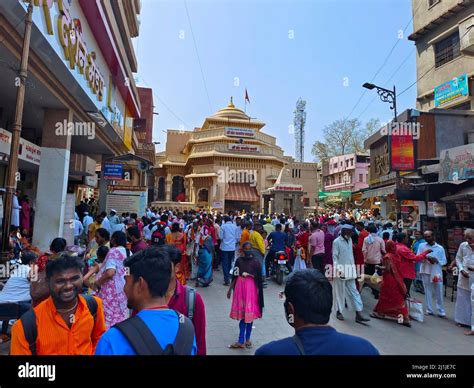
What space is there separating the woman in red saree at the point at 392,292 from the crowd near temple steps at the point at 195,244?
23 millimetres

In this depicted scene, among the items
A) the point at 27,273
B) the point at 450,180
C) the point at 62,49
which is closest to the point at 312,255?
the point at 450,180

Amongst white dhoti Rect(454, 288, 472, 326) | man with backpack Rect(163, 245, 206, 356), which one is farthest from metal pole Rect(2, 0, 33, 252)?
white dhoti Rect(454, 288, 472, 326)

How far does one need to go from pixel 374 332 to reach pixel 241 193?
91.1 feet

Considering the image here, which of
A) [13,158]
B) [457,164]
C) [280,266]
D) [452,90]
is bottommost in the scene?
[280,266]

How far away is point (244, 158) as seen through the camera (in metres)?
32.8

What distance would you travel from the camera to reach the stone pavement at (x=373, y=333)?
4.05 meters

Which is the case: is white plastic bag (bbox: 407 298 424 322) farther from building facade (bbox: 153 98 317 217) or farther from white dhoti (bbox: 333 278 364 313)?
building facade (bbox: 153 98 317 217)

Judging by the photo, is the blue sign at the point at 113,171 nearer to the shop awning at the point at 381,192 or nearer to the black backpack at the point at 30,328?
the shop awning at the point at 381,192

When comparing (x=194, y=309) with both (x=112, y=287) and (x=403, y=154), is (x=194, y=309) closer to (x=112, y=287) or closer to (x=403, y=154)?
(x=112, y=287)

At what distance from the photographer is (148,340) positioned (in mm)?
1249

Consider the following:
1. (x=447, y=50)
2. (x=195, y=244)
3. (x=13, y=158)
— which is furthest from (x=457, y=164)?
(x=447, y=50)
